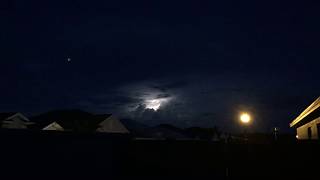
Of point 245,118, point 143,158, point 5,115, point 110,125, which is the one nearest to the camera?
point 143,158

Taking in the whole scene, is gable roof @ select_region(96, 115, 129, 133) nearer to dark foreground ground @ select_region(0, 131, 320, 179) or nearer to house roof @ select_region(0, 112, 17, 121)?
house roof @ select_region(0, 112, 17, 121)

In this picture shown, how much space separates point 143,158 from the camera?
973cm

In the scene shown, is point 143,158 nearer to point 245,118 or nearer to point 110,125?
point 245,118

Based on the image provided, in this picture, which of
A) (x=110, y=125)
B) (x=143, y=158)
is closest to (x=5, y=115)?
(x=110, y=125)

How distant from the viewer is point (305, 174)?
8406 millimetres

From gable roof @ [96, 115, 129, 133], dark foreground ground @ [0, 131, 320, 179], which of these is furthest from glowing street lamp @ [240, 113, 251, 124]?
gable roof @ [96, 115, 129, 133]

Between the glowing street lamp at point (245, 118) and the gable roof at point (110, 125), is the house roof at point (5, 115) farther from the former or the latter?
the glowing street lamp at point (245, 118)

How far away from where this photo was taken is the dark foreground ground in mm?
8633

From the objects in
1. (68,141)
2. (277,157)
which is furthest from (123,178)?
(277,157)

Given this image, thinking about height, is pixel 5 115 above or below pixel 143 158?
above

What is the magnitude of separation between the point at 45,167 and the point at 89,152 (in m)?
1.51

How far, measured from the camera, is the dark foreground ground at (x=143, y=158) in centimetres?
863

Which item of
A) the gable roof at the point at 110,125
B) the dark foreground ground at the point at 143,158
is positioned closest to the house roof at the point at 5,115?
the gable roof at the point at 110,125

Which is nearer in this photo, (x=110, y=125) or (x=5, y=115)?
(x=5, y=115)
